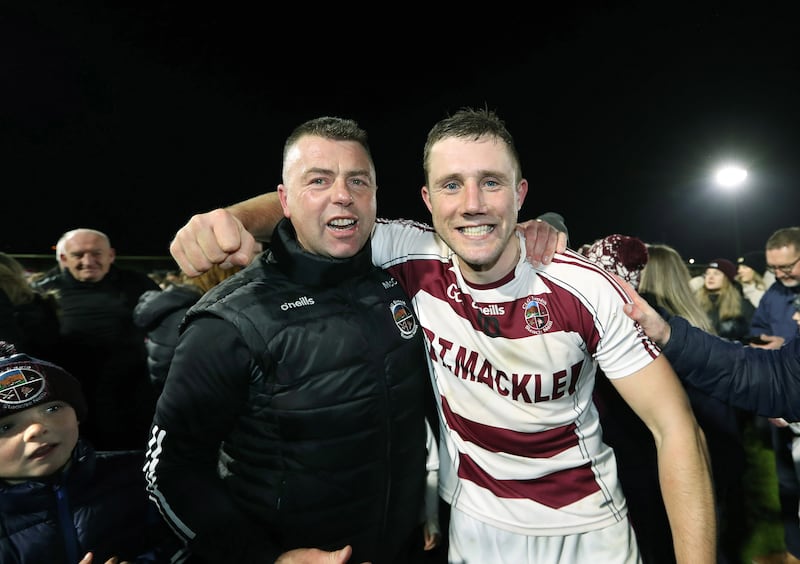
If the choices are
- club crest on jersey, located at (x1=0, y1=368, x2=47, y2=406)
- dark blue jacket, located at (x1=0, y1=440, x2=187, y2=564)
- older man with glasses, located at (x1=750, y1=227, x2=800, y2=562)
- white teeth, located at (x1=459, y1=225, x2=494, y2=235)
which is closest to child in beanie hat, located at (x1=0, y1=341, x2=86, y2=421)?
club crest on jersey, located at (x1=0, y1=368, x2=47, y2=406)

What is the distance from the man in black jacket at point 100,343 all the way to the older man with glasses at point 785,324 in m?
4.86

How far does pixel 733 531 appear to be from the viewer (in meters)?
3.38

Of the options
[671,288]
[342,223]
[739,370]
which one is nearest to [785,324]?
[671,288]

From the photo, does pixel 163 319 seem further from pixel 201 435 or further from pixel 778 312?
pixel 778 312

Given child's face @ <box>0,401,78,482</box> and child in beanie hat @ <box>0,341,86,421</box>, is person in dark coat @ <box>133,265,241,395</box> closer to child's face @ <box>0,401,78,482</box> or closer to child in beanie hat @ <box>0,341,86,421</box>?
child in beanie hat @ <box>0,341,86,421</box>

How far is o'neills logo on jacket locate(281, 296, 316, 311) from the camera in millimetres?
1494

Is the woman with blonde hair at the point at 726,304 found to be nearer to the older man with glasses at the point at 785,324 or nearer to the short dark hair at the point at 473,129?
the older man with glasses at the point at 785,324

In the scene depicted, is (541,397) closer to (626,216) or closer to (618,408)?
(618,408)

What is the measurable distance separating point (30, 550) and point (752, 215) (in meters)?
30.4

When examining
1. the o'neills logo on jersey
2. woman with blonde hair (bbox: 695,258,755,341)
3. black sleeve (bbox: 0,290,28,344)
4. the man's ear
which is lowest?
woman with blonde hair (bbox: 695,258,755,341)

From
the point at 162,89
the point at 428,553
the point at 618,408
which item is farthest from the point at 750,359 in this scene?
the point at 162,89

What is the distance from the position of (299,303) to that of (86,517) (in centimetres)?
125

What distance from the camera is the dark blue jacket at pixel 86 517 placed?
5.37 ft

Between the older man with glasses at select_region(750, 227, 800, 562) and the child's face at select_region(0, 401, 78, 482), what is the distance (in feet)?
13.6
